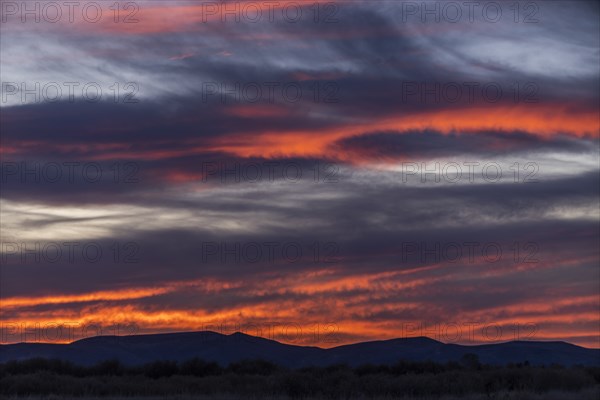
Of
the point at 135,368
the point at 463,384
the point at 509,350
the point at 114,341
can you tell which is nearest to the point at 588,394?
the point at 463,384

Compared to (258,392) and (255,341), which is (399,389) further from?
(255,341)

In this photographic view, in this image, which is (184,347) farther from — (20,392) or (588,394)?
(588,394)

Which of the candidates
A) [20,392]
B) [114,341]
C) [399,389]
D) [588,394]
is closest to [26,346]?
[114,341]

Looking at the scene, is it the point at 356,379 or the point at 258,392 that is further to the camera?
the point at 356,379

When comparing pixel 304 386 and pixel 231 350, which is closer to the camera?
pixel 304 386

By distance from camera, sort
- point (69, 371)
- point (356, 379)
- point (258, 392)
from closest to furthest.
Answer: point (258, 392), point (356, 379), point (69, 371)

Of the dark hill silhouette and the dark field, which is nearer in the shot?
the dark field

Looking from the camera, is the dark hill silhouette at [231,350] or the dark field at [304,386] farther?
the dark hill silhouette at [231,350]

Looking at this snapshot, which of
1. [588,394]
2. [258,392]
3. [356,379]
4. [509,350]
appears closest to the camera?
[588,394]

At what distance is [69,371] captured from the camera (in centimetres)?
5762

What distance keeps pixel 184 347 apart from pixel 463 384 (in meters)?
83.1

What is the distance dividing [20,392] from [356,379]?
16307mm

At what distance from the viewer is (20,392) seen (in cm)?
4300

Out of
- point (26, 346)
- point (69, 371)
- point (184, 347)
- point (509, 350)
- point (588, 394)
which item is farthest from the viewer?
point (509, 350)
